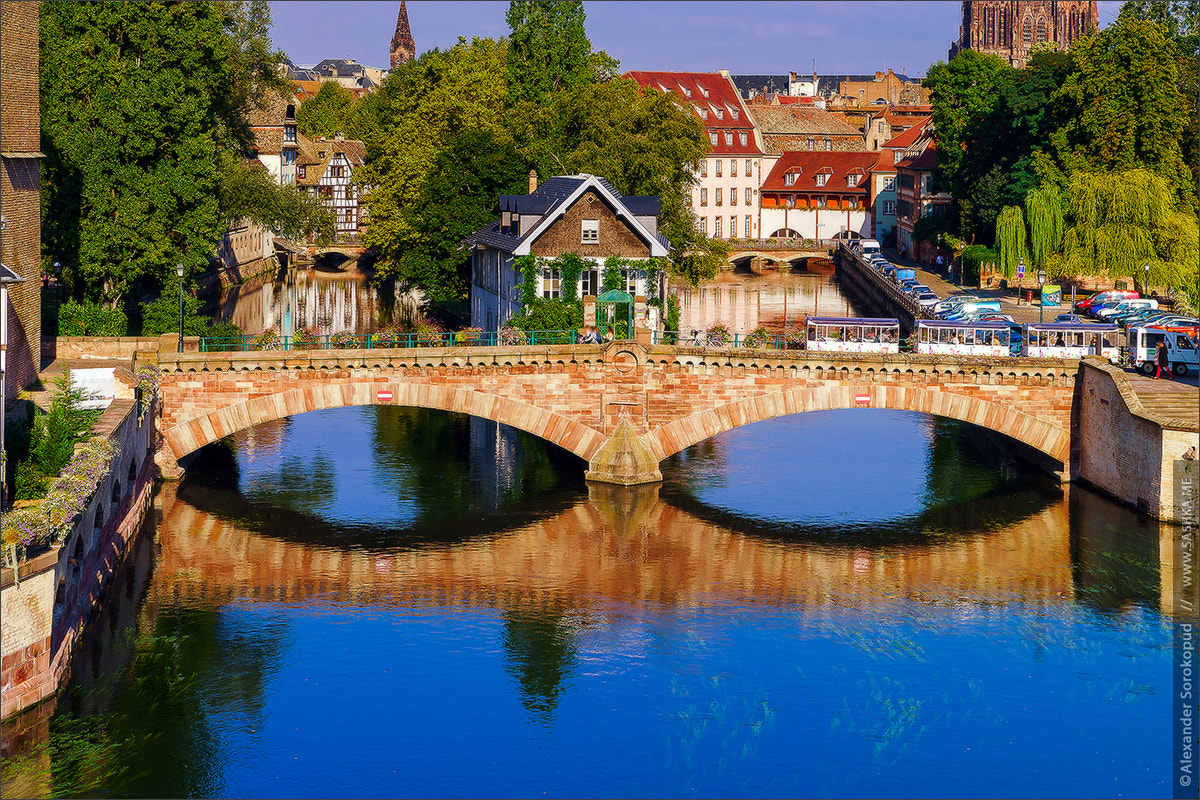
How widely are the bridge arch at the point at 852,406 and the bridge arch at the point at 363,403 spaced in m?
3.19

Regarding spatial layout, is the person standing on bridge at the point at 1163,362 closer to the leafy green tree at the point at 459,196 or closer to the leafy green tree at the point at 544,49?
the leafy green tree at the point at 459,196

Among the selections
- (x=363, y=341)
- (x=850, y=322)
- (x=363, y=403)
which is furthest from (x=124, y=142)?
(x=850, y=322)

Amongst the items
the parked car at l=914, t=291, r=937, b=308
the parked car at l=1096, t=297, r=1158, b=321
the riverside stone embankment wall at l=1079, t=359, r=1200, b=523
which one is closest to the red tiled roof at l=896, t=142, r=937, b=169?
the parked car at l=914, t=291, r=937, b=308

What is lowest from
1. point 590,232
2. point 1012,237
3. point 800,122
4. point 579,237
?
point 579,237

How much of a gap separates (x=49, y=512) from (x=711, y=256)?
57.9 metres

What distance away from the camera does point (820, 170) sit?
504 ft

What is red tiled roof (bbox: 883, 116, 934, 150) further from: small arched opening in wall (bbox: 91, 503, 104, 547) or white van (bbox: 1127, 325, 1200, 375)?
small arched opening in wall (bbox: 91, 503, 104, 547)

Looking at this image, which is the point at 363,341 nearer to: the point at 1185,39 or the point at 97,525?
the point at 97,525

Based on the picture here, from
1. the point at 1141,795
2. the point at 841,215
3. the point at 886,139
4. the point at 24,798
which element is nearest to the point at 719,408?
the point at 1141,795

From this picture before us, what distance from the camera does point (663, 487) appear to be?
187 ft

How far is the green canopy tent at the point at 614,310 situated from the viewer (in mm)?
64812

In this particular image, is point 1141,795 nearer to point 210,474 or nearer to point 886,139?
point 210,474

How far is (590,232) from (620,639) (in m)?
31.3

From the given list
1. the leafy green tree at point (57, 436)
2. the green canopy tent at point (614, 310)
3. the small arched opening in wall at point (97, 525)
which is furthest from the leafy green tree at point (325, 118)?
the small arched opening in wall at point (97, 525)
